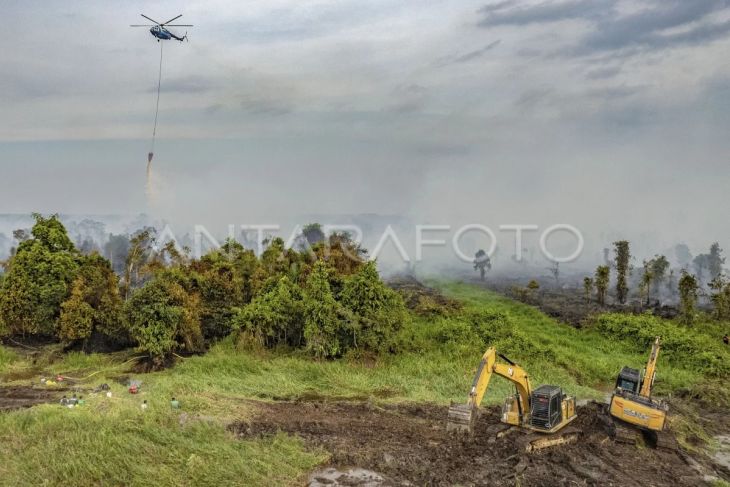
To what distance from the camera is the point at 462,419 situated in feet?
39.5

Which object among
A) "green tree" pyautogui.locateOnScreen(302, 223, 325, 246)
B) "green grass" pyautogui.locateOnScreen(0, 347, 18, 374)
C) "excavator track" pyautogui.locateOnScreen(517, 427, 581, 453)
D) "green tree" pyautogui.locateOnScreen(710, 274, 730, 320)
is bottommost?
"excavator track" pyautogui.locateOnScreen(517, 427, 581, 453)

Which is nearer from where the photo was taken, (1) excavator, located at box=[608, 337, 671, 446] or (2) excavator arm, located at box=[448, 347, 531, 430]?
(2) excavator arm, located at box=[448, 347, 531, 430]

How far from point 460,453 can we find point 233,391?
678 cm

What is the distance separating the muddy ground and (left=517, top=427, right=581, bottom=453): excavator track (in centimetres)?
13

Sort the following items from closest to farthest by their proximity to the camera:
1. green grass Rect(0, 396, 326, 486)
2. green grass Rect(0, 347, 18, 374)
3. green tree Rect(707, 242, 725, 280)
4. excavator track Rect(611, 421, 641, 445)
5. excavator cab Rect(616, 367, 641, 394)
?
green grass Rect(0, 396, 326, 486) → excavator track Rect(611, 421, 641, 445) → excavator cab Rect(616, 367, 641, 394) → green grass Rect(0, 347, 18, 374) → green tree Rect(707, 242, 725, 280)

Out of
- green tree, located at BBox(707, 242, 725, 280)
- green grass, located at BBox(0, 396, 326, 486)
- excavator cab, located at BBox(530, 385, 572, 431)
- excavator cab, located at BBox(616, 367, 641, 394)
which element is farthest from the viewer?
green tree, located at BBox(707, 242, 725, 280)

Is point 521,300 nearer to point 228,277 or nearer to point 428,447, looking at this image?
point 228,277

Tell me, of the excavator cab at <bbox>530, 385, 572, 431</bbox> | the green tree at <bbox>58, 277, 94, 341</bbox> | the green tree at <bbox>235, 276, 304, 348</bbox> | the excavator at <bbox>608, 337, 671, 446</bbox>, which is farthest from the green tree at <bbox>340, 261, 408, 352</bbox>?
the green tree at <bbox>58, 277, 94, 341</bbox>

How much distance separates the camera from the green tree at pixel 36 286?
20328mm

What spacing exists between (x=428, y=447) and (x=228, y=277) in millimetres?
11959

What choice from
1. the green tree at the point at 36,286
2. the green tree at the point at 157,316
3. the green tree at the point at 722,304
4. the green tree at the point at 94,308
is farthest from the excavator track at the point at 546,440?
→ the green tree at the point at 722,304

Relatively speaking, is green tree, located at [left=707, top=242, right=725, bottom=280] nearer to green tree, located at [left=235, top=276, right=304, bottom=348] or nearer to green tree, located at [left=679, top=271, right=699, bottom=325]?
green tree, located at [left=679, top=271, right=699, bottom=325]

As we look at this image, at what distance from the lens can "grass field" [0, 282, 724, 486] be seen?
33.4ft

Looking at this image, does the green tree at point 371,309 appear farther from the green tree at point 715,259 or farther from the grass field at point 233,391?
the green tree at point 715,259
